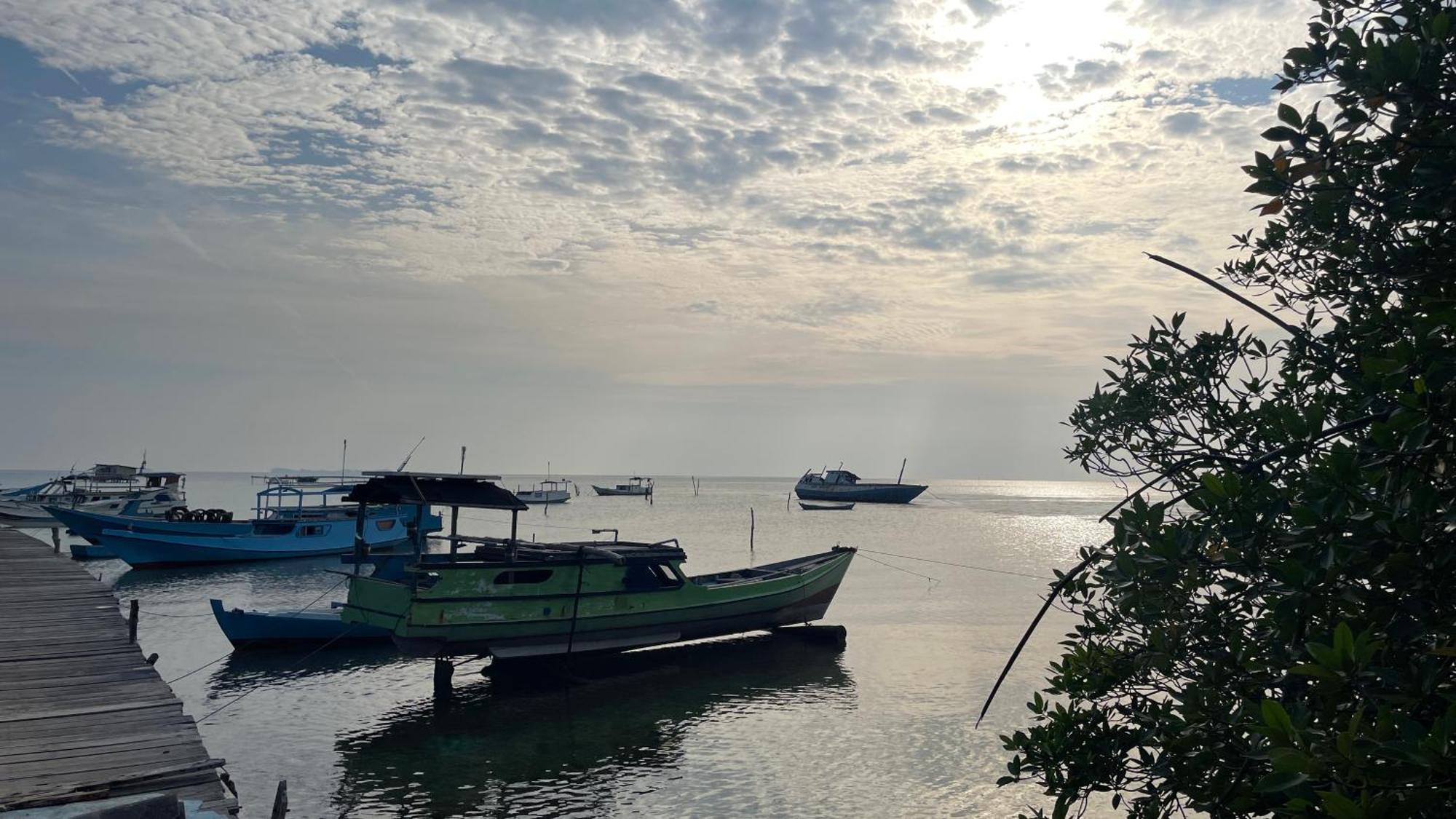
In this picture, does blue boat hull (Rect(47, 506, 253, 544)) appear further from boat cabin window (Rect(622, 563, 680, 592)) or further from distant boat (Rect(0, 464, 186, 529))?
boat cabin window (Rect(622, 563, 680, 592))

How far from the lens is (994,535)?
88438 millimetres

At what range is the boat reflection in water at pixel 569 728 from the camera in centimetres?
1572

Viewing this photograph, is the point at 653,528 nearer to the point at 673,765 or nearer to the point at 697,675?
the point at 697,675

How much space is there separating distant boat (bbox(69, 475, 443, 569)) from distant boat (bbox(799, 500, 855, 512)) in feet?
246

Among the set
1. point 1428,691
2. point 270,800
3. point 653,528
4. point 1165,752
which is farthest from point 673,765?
point 653,528

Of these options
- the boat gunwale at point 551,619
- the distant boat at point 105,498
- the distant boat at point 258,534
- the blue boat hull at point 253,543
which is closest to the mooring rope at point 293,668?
the boat gunwale at point 551,619

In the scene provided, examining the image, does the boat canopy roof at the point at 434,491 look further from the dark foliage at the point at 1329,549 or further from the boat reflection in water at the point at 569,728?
the dark foliage at the point at 1329,549

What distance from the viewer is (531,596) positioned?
22969mm

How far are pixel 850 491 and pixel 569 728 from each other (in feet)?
380

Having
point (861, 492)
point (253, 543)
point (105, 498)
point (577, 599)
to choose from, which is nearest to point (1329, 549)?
point (577, 599)

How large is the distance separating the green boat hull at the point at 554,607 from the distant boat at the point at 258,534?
20.8 meters

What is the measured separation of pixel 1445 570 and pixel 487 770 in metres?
16.8

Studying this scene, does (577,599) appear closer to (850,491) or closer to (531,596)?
(531,596)

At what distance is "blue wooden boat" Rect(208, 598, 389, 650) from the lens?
84.8ft
